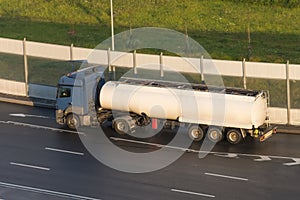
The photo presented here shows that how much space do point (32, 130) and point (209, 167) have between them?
10.4 meters

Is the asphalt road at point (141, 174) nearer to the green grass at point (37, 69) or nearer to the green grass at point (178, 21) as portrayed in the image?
the green grass at point (37, 69)

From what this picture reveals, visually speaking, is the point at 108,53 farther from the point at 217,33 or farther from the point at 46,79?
the point at 217,33

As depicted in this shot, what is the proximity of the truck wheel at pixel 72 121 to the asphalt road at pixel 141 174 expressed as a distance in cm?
53

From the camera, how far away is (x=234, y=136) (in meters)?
37.5

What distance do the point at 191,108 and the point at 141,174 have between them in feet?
15.7

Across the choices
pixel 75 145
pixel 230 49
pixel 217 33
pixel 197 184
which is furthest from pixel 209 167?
pixel 217 33

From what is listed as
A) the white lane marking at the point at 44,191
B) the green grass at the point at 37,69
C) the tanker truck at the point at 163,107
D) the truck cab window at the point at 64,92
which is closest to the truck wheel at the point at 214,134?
the tanker truck at the point at 163,107

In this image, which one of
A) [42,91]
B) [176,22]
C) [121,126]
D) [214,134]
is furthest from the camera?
[176,22]

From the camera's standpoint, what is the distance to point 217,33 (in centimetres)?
6169

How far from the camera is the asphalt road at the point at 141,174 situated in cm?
3216

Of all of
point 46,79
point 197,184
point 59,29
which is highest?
point 59,29

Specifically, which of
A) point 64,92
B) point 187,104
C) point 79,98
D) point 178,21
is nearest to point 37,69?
point 64,92

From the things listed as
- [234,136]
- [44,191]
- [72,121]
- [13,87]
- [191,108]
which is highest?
[13,87]

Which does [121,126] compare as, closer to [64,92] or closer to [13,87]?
[64,92]
